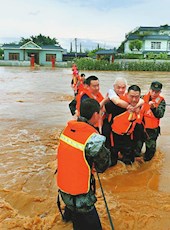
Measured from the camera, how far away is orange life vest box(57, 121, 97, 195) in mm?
2553

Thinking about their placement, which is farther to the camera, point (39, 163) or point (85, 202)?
point (39, 163)

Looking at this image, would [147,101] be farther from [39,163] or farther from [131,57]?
[131,57]

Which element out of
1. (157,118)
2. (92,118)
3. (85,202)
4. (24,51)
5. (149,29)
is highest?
(149,29)

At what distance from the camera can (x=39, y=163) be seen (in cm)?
555

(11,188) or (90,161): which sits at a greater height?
(90,161)

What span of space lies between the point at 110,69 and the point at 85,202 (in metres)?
39.7

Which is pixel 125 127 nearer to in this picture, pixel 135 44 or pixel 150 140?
pixel 150 140

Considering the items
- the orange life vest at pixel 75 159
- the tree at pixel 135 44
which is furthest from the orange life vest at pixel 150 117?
the tree at pixel 135 44

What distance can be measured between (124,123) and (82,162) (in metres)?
2.09

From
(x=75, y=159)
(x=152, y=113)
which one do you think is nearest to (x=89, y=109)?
(x=75, y=159)

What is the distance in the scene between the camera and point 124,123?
4543 millimetres

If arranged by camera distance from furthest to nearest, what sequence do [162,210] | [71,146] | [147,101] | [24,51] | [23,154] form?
[24,51]
[23,154]
[147,101]
[162,210]
[71,146]

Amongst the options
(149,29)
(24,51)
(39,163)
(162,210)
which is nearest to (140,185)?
(162,210)

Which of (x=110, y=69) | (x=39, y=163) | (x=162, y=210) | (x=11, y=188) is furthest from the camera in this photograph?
(x=110, y=69)
